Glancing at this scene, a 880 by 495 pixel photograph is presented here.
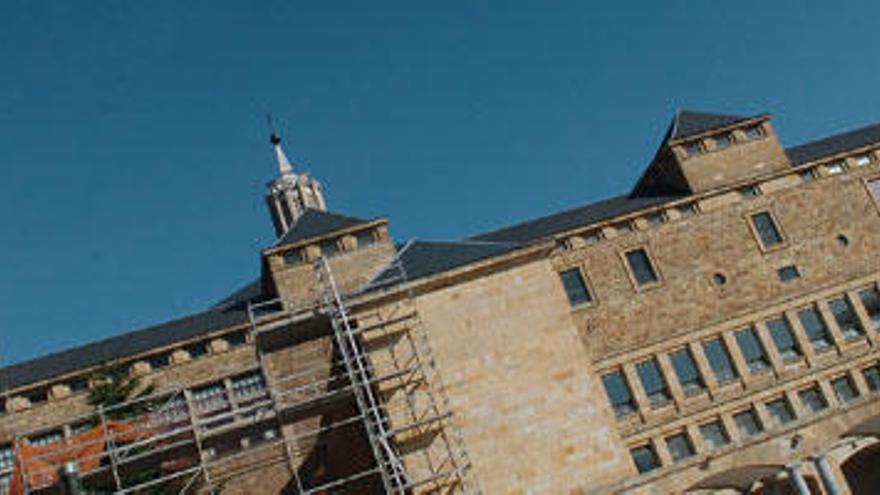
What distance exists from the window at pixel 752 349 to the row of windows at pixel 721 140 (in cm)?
781

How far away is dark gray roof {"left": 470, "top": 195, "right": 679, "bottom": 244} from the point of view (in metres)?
29.0

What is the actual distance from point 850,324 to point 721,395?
5528 mm

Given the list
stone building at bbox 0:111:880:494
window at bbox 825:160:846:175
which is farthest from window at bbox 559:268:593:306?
window at bbox 825:160:846:175

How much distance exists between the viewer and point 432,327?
65.8ft

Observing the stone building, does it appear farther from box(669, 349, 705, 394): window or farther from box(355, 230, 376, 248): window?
box(355, 230, 376, 248): window

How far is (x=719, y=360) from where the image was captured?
26.0m

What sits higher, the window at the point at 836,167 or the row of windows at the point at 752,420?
the window at the point at 836,167

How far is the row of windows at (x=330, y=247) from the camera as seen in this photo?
91.3ft

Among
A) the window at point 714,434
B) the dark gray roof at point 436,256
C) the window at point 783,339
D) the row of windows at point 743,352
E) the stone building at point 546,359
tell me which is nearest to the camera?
the stone building at point 546,359

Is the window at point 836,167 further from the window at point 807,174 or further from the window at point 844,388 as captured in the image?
the window at point 844,388

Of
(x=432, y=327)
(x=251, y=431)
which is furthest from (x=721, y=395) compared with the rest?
(x=251, y=431)

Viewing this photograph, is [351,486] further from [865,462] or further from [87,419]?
[865,462]

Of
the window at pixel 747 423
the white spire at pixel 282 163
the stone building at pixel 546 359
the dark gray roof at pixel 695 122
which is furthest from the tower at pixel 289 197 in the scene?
the window at pixel 747 423

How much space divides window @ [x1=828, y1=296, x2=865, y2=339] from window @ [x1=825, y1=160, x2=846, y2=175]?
16.8 ft
